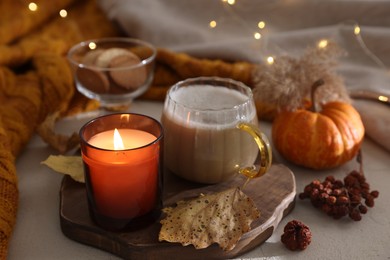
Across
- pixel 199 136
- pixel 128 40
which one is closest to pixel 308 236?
pixel 199 136

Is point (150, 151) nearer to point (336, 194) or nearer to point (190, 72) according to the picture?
point (336, 194)

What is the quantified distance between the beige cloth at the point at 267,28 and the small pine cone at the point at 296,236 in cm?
47

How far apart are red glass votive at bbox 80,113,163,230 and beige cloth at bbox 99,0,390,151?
1.66 ft

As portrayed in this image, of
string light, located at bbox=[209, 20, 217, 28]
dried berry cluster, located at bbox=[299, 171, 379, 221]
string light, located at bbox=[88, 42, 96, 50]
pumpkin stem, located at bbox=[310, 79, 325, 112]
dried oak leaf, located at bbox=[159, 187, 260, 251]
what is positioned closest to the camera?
dried oak leaf, located at bbox=[159, 187, 260, 251]

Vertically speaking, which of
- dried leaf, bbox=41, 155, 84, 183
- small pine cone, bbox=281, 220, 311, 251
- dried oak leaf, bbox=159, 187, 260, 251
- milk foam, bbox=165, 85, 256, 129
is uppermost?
milk foam, bbox=165, 85, 256, 129

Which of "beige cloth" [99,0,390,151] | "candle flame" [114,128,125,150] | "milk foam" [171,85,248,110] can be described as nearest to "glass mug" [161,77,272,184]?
"milk foam" [171,85,248,110]

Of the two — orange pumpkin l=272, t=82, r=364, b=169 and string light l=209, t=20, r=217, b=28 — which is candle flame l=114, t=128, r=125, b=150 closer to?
orange pumpkin l=272, t=82, r=364, b=169

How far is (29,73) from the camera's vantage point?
1.07 meters

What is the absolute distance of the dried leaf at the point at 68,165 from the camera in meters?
0.77

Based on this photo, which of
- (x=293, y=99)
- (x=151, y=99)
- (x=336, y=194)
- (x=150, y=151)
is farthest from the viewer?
(x=151, y=99)

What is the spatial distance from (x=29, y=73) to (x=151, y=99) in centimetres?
26

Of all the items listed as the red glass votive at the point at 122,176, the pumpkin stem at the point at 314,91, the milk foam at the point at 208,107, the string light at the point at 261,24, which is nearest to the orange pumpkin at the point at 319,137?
the pumpkin stem at the point at 314,91

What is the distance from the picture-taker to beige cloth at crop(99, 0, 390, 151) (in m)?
1.14

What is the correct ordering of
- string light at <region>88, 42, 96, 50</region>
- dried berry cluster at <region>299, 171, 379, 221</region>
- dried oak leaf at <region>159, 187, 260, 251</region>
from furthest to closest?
string light at <region>88, 42, 96, 50</region>, dried berry cluster at <region>299, 171, 379, 221</region>, dried oak leaf at <region>159, 187, 260, 251</region>
